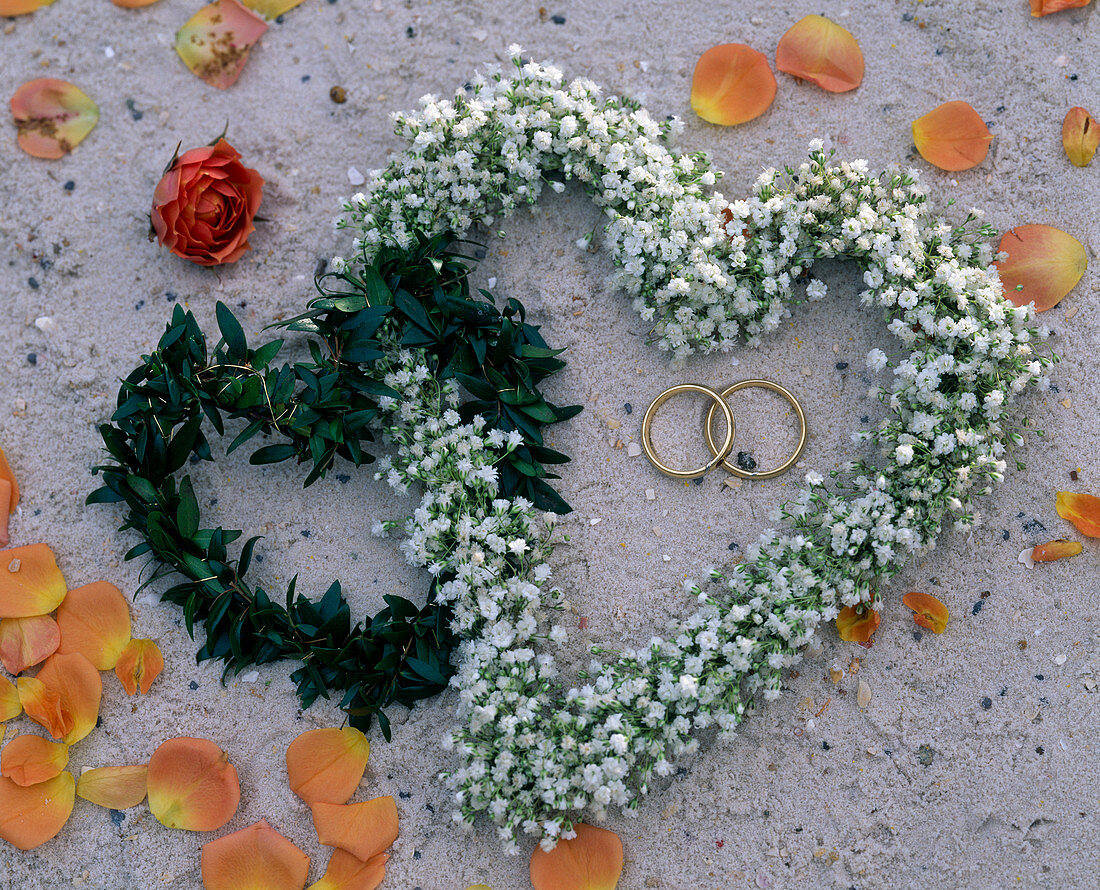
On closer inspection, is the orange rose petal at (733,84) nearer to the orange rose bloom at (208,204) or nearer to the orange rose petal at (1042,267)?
the orange rose petal at (1042,267)

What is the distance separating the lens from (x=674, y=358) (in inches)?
104

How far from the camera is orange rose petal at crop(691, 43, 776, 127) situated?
273 cm

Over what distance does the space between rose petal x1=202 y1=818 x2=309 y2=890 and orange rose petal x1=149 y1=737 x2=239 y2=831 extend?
0.08m

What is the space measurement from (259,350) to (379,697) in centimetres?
114

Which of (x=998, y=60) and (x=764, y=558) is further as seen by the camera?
(x=998, y=60)

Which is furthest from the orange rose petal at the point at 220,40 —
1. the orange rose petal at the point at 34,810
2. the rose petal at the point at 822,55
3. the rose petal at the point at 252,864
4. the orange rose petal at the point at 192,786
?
the rose petal at the point at 252,864

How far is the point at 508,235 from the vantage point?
9.11 feet

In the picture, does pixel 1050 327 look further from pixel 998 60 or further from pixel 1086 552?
pixel 998 60

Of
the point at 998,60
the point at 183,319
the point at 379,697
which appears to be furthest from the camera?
the point at 998,60

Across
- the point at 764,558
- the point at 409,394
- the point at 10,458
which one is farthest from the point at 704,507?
the point at 10,458

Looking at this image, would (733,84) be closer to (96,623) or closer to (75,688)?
(96,623)

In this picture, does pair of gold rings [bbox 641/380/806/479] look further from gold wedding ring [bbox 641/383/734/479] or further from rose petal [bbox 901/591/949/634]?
rose petal [bbox 901/591/949/634]

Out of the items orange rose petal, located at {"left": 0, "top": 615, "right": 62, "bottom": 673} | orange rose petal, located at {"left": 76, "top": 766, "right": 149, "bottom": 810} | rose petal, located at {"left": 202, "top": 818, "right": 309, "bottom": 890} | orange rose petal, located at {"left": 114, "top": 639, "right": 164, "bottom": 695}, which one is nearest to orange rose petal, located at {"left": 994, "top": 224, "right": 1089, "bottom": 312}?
rose petal, located at {"left": 202, "top": 818, "right": 309, "bottom": 890}

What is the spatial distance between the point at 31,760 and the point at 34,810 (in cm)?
15
